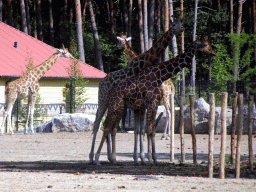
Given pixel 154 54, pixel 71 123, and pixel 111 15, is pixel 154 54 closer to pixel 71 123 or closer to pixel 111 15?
pixel 71 123

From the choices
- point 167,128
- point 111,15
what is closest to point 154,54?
point 167,128

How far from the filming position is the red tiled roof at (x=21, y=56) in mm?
26094

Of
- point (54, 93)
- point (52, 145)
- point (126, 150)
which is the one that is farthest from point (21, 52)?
point (126, 150)

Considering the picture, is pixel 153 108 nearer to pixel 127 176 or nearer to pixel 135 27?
pixel 127 176

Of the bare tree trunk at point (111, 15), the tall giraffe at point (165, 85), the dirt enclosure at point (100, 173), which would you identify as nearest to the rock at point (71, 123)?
the tall giraffe at point (165, 85)

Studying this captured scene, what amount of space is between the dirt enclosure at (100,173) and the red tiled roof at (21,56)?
38.6 feet

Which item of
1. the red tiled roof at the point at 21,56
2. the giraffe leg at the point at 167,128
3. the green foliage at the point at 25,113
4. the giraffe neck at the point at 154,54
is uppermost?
the red tiled roof at the point at 21,56

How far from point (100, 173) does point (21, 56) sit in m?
19.9

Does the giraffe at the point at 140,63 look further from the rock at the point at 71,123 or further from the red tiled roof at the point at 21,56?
the red tiled roof at the point at 21,56

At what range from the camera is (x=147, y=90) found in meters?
10.5

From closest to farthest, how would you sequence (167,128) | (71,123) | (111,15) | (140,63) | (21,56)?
(140,63)
(167,128)
(71,123)
(21,56)
(111,15)

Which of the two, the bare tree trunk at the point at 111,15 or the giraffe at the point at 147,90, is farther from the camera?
the bare tree trunk at the point at 111,15

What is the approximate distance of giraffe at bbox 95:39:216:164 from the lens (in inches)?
413

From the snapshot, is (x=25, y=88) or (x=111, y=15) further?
(x=111, y=15)
